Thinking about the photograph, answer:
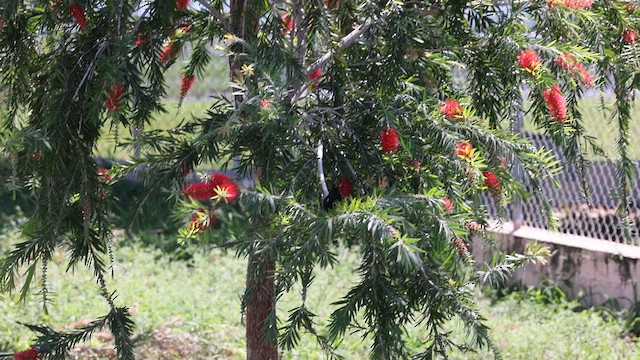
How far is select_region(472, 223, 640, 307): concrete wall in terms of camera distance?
5.19 m

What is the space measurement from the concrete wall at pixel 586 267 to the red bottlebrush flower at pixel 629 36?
2.86 meters

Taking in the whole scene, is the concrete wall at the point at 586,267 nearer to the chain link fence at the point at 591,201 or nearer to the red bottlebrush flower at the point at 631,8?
the chain link fence at the point at 591,201

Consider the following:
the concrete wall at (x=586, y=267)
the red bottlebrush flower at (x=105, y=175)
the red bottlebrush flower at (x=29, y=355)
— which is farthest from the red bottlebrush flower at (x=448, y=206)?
→ the concrete wall at (x=586, y=267)

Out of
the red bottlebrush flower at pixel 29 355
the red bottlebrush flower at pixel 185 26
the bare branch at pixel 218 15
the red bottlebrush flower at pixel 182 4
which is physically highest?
the red bottlebrush flower at pixel 185 26

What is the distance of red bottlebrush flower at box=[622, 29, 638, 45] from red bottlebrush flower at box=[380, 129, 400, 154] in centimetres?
83

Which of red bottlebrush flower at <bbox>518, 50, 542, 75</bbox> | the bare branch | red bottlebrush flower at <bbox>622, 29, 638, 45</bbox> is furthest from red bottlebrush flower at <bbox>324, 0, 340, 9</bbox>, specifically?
red bottlebrush flower at <bbox>622, 29, 638, 45</bbox>

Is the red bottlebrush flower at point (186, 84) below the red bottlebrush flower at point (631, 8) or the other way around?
the other way around

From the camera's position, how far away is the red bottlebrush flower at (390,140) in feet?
6.65

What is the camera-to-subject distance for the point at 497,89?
7.74ft

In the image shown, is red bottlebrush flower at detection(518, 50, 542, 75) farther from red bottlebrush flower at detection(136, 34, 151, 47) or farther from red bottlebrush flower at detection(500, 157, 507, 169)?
A: red bottlebrush flower at detection(136, 34, 151, 47)

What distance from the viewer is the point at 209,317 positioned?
4.93m

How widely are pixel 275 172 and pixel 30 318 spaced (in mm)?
3191

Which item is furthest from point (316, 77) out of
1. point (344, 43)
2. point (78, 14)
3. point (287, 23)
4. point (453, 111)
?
point (78, 14)

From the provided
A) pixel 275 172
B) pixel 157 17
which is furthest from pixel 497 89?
pixel 157 17
